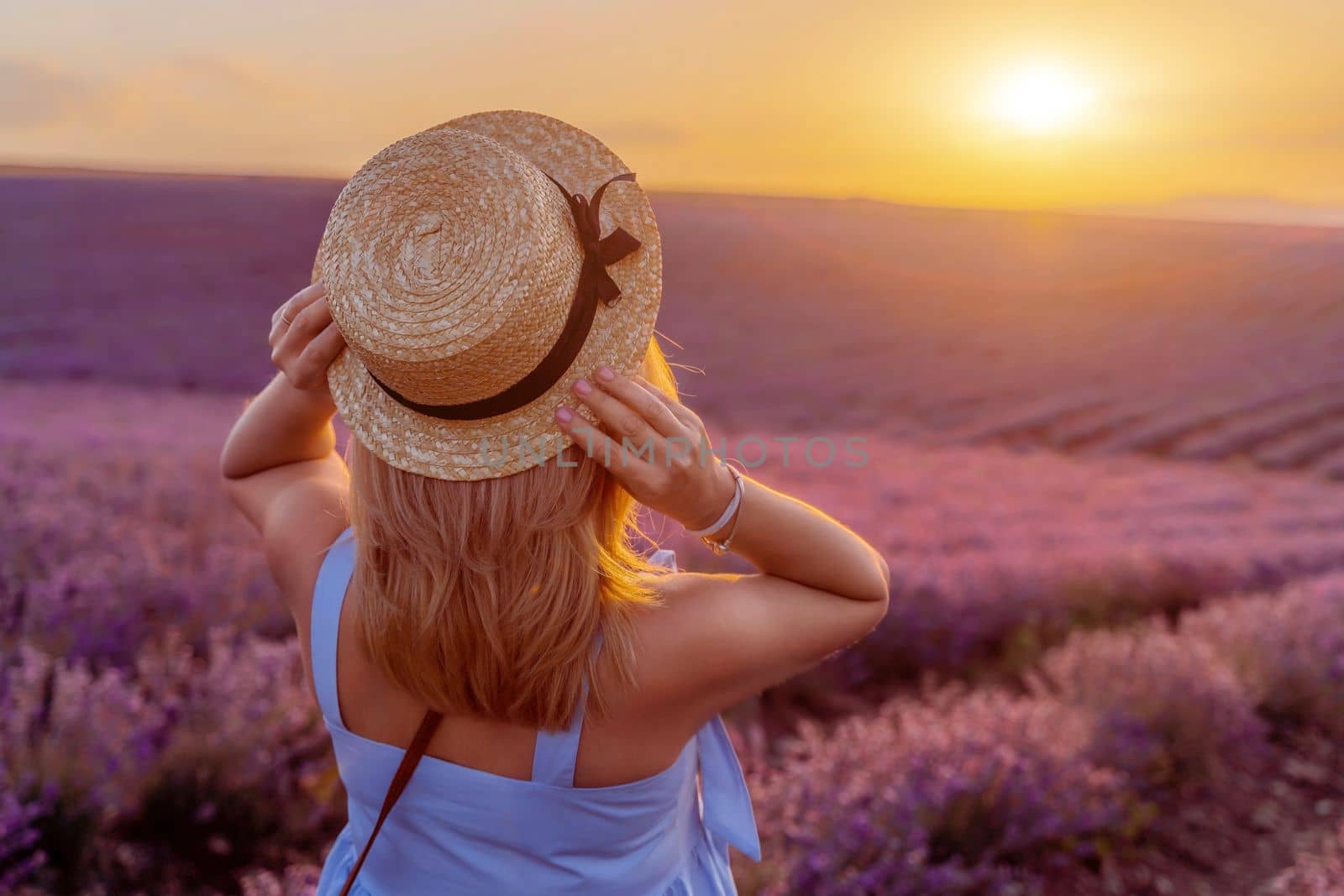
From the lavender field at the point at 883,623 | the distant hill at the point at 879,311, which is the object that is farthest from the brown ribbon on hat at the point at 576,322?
the distant hill at the point at 879,311

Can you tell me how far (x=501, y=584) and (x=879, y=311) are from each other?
36.1 ft

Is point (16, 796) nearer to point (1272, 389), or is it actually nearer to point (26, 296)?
point (26, 296)

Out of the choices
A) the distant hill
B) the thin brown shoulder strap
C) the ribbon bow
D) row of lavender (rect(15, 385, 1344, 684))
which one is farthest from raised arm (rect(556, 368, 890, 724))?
the distant hill

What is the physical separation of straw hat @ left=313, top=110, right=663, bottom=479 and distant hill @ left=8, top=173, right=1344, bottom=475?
447 centimetres

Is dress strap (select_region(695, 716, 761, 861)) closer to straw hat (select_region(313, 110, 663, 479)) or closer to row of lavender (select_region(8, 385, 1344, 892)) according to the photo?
straw hat (select_region(313, 110, 663, 479))

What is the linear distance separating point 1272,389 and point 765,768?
990 centimetres

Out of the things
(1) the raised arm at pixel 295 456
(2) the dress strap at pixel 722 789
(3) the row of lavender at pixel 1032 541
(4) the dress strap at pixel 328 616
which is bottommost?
(3) the row of lavender at pixel 1032 541

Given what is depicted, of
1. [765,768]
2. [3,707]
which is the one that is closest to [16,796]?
[3,707]

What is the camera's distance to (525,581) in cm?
99

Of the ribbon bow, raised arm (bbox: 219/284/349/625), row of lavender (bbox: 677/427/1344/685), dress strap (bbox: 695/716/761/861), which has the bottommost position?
row of lavender (bbox: 677/427/1344/685)

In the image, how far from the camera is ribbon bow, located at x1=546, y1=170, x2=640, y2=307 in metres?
0.98

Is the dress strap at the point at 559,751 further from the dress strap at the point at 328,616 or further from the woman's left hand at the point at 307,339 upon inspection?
the woman's left hand at the point at 307,339

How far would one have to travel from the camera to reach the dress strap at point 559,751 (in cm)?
105

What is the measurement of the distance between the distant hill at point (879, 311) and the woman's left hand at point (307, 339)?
14.3ft
